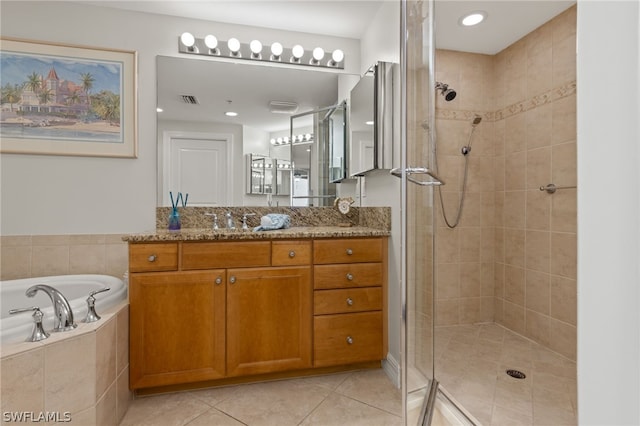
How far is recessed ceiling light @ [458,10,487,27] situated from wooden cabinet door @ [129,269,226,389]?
2.17 meters

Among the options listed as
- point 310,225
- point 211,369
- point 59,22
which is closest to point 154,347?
point 211,369

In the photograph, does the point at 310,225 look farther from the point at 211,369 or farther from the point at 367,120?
the point at 211,369

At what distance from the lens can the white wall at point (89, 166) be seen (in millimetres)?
1949

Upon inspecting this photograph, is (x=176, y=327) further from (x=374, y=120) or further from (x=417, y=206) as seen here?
(x=374, y=120)

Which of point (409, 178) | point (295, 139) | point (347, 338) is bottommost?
point (347, 338)

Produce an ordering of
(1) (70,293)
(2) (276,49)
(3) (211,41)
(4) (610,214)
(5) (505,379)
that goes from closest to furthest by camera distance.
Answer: (4) (610,214) < (5) (505,379) < (1) (70,293) < (3) (211,41) < (2) (276,49)

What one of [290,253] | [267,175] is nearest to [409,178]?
[290,253]

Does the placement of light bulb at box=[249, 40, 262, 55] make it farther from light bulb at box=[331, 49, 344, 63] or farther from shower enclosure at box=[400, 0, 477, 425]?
shower enclosure at box=[400, 0, 477, 425]

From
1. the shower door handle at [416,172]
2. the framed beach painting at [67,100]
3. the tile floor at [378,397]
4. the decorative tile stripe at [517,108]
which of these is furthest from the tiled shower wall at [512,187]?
the framed beach painting at [67,100]

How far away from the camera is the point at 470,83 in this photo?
233 cm

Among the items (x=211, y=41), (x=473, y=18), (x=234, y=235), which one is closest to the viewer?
(x=234, y=235)

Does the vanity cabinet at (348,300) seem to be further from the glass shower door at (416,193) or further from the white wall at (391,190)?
the glass shower door at (416,193)

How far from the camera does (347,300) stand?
1.88 m

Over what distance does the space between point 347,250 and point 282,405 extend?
0.90 m
